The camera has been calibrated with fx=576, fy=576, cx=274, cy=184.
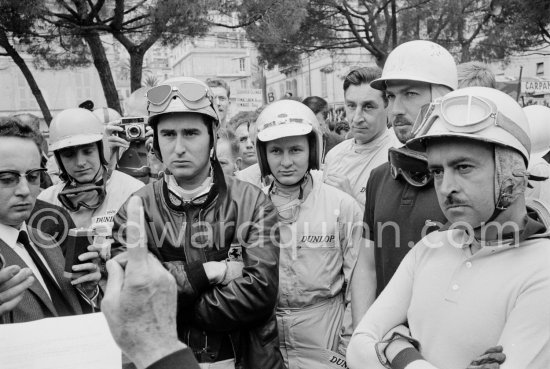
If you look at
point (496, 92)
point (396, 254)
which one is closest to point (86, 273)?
point (396, 254)

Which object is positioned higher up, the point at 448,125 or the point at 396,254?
the point at 448,125

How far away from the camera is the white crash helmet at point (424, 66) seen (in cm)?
293

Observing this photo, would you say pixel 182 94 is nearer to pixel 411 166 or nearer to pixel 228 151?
pixel 411 166

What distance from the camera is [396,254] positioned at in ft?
9.16

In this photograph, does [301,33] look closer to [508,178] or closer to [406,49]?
[406,49]

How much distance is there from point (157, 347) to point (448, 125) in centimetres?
124

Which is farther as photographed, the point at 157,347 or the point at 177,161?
the point at 177,161

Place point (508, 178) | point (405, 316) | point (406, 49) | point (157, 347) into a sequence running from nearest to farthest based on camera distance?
point (157, 347), point (508, 178), point (405, 316), point (406, 49)

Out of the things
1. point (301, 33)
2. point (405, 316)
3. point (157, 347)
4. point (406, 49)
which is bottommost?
point (405, 316)

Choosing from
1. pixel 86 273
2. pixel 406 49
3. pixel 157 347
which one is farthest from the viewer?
pixel 406 49

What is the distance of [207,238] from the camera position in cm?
276

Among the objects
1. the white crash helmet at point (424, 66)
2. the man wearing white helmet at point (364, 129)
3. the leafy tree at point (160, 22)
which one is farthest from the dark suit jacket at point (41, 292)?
the leafy tree at point (160, 22)

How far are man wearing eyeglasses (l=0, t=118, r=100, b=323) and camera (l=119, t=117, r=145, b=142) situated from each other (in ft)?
7.33

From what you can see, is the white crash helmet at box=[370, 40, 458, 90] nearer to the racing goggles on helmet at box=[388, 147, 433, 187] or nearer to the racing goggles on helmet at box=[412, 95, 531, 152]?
the racing goggles on helmet at box=[388, 147, 433, 187]
